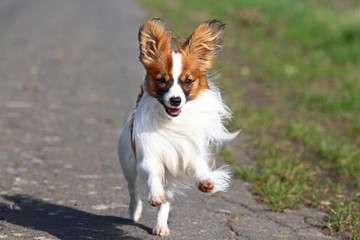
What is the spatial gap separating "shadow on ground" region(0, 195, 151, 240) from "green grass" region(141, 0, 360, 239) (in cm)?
158

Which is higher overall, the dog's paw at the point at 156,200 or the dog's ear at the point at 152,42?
the dog's ear at the point at 152,42

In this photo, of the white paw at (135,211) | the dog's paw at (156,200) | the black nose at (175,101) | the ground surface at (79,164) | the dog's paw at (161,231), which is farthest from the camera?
the white paw at (135,211)

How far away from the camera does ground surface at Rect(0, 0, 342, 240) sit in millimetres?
4488

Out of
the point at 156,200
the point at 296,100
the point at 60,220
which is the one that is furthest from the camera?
the point at 296,100

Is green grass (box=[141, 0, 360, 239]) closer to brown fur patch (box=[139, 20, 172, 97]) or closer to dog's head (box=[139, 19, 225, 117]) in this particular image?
dog's head (box=[139, 19, 225, 117])

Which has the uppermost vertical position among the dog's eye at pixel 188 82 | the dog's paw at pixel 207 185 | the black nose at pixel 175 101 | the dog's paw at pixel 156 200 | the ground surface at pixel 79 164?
the dog's eye at pixel 188 82

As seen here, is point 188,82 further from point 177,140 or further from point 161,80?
point 177,140

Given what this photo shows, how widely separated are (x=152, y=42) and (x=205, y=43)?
0.42 meters

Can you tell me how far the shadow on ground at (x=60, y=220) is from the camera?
424 cm

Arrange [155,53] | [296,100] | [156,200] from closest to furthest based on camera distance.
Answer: [156,200]
[155,53]
[296,100]

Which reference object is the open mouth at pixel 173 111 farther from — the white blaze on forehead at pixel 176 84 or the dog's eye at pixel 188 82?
the dog's eye at pixel 188 82

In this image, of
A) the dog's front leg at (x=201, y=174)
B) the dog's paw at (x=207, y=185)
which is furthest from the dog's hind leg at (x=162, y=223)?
the dog's paw at (x=207, y=185)

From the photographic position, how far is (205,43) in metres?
4.21

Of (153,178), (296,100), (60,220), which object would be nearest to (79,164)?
(60,220)
